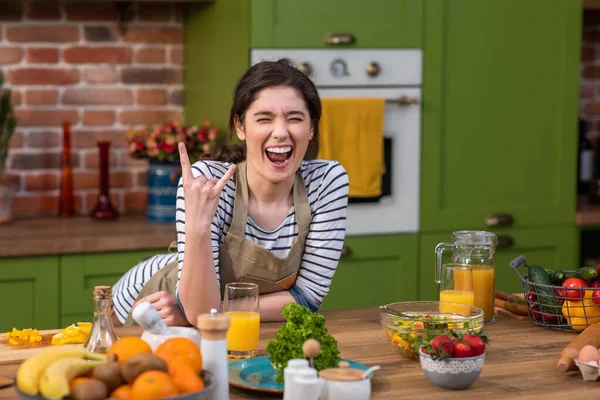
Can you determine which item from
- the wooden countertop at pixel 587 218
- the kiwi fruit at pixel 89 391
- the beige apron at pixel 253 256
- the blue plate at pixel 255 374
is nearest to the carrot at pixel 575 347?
the blue plate at pixel 255 374

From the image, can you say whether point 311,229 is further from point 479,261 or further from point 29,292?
point 29,292

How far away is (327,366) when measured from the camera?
1.65m

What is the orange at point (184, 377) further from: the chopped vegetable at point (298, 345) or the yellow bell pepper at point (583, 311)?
the yellow bell pepper at point (583, 311)

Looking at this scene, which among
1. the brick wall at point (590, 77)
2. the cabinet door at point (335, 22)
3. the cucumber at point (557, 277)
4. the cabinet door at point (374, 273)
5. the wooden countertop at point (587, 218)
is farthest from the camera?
the brick wall at point (590, 77)

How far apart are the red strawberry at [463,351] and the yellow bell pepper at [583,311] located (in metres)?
0.53

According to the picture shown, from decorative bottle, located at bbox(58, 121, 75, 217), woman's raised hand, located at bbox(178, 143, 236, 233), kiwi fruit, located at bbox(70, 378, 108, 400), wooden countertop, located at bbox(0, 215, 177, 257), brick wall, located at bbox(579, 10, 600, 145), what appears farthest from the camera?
brick wall, located at bbox(579, 10, 600, 145)

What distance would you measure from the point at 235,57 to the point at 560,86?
1351mm

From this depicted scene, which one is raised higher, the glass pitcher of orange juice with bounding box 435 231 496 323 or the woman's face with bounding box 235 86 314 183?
the woman's face with bounding box 235 86 314 183

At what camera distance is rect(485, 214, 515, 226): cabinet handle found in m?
3.73

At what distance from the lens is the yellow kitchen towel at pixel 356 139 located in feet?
11.2

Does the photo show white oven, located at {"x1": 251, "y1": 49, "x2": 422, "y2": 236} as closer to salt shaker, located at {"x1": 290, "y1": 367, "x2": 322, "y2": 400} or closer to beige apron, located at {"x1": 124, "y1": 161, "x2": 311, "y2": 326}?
beige apron, located at {"x1": 124, "y1": 161, "x2": 311, "y2": 326}

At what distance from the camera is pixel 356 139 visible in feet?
11.4

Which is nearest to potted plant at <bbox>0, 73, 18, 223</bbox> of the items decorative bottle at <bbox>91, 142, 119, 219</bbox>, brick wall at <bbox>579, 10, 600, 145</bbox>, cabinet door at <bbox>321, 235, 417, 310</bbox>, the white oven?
decorative bottle at <bbox>91, 142, 119, 219</bbox>

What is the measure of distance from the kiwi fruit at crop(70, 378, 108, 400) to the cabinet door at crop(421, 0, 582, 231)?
8.00 ft
